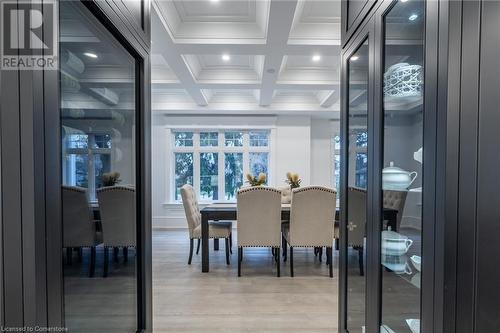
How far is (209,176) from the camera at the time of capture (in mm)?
6473

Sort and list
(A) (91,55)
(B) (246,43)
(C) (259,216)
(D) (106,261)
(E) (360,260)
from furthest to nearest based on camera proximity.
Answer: (C) (259,216) → (B) (246,43) → (E) (360,260) → (D) (106,261) → (A) (91,55)

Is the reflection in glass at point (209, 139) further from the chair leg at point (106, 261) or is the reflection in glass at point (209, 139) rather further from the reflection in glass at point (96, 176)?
the chair leg at point (106, 261)

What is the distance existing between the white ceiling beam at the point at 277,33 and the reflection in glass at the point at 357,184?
3.11 feet

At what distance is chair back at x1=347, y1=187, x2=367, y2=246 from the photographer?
1.53 metres

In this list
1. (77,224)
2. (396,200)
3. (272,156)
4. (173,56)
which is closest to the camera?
(77,224)

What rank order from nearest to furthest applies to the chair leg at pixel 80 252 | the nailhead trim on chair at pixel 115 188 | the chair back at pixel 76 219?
the chair back at pixel 76 219
the chair leg at pixel 80 252
the nailhead trim on chair at pixel 115 188

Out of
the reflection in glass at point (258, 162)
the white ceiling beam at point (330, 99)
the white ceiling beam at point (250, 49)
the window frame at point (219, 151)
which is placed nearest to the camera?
the white ceiling beam at point (250, 49)

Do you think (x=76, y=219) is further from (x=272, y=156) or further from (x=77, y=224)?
(x=272, y=156)

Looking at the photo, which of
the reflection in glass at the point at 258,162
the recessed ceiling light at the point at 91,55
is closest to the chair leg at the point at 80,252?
the recessed ceiling light at the point at 91,55

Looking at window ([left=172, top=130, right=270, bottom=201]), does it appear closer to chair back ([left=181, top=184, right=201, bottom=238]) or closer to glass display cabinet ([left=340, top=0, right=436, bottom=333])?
chair back ([left=181, top=184, right=201, bottom=238])

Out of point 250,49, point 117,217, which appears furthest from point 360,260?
point 250,49

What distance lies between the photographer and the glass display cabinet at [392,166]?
1.10 meters

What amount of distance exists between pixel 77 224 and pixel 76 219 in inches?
1.1

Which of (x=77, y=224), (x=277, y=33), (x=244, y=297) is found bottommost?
(x=244, y=297)
